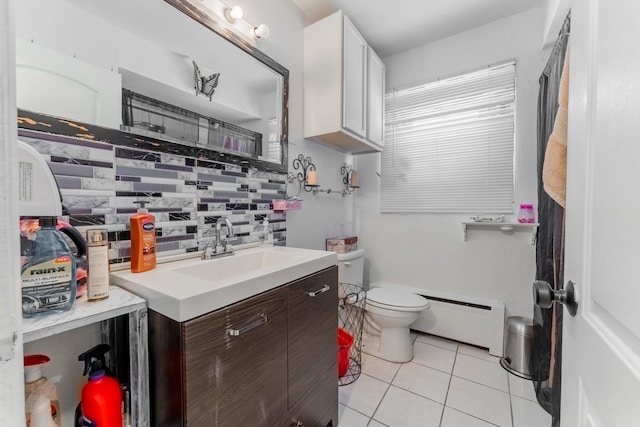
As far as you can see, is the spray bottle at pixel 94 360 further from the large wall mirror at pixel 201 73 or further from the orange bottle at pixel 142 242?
the large wall mirror at pixel 201 73

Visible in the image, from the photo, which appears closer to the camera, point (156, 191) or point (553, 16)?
point (156, 191)

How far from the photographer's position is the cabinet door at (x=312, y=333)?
3.33 feet

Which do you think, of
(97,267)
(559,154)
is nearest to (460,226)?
(559,154)

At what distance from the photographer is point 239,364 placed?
0.80 m

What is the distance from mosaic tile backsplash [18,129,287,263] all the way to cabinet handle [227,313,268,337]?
0.55 m

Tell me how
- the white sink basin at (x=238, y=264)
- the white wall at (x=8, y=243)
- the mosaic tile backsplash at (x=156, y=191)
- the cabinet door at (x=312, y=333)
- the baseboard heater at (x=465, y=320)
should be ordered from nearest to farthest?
the white wall at (x=8, y=243) → the mosaic tile backsplash at (x=156, y=191) → the cabinet door at (x=312, y=333) → the white sink basin at (x=238, y=264) → the baseboard heater at (x=465, y=320)

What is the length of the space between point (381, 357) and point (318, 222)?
1095 mm

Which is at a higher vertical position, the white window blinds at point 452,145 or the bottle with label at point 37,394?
the white window blinds at point 452,145

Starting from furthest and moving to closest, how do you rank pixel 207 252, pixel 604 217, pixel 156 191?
pixel 207 252, pixel 156 191, pixel 604 217

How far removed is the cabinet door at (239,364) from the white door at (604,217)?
2.58ft

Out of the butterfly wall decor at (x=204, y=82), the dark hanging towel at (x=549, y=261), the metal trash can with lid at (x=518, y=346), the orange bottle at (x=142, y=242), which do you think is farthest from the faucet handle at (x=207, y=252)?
the metal trash can with lid at (x=518, y=346)

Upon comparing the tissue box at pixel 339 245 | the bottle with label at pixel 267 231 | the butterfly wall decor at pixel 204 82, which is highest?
the butterfly wall decor at pixel 204 82

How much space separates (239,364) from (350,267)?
52.6 inches

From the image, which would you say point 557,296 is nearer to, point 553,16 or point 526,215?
point 526,215
